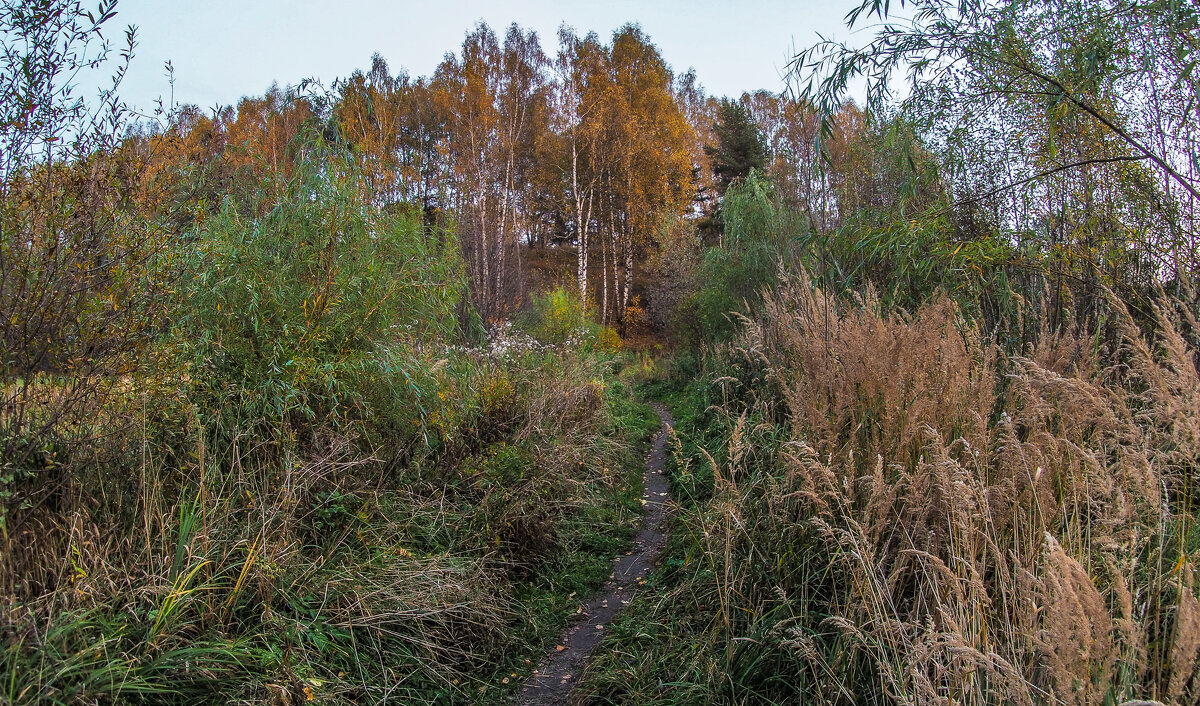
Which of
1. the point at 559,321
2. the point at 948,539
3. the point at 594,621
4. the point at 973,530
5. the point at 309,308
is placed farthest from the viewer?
the point at 559,321

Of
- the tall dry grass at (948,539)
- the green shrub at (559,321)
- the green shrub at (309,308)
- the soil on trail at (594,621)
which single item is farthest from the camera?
the green shrub at (559,321)

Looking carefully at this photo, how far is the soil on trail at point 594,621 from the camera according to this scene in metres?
3.38

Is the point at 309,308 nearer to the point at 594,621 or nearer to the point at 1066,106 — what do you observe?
Result: the point at 594,621

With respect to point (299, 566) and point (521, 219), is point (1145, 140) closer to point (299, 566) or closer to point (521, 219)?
point (299, 566)

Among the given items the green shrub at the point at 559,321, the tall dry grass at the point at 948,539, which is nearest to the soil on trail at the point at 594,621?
the tall dry grass at the point at 948,539

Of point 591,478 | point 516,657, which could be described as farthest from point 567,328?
point 516,657

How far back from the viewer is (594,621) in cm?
417

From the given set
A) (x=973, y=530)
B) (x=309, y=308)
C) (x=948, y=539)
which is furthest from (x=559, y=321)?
(x=973, y=530)

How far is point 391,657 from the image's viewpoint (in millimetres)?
3102

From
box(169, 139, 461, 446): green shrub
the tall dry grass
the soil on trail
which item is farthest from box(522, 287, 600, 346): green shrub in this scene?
the tall dry grass

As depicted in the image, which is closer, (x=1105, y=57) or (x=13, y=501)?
(x=13, y=501)

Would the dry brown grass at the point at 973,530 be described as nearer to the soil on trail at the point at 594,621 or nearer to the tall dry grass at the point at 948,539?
the tall dry grass at the point at 948,539

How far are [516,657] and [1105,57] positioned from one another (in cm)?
554

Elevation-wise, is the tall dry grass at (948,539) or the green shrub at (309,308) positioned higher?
the green shrub at (309,308)
